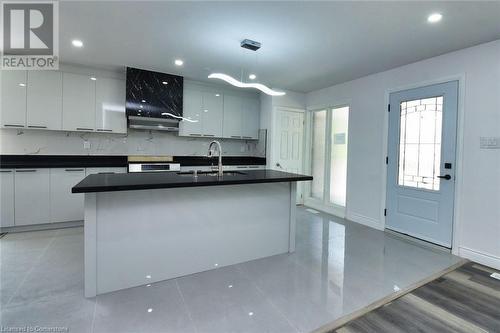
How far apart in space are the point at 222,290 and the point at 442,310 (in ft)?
5.90

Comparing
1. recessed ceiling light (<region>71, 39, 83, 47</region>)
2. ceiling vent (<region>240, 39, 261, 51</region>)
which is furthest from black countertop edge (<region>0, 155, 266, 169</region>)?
A: ceiling vent (<region>240, 39, 261, 51</region>)

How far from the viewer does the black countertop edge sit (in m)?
3.72

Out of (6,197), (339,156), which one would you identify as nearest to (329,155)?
(339,156)

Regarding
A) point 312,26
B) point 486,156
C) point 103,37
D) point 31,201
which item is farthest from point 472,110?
point 31,201

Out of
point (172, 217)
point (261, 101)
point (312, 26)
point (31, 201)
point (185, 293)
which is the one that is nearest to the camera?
point (185, 293)

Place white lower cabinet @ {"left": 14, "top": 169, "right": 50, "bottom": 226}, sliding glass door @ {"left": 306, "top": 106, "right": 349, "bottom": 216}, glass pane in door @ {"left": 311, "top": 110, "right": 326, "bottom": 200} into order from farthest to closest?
glass pane in door @ {"left": 311, "top": 110, "right": 326, "bottom": 200}, sliding glass door @ {"left": 306, "top": 106, "right": 349, "bottom": 216}, white lower cabinet @ {"left": 14, "top": 169, "right": 50, "bottom": 226}

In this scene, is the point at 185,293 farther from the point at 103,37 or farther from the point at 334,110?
the point at 334,110

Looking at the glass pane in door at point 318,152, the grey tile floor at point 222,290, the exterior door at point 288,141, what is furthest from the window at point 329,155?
the grey tile floor at point 222,290

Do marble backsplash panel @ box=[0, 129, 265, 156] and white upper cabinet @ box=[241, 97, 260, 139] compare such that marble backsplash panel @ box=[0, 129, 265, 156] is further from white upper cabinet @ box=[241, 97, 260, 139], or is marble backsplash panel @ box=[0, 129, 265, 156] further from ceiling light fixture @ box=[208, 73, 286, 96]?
ceiling light fixture @ box=[208, 73, 286, 96]

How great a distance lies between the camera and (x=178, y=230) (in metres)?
2.40

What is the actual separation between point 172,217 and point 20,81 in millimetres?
3456

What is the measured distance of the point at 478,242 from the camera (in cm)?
293

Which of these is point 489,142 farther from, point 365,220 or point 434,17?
point 365,220

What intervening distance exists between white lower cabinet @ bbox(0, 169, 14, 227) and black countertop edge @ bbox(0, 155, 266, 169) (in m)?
0.12
